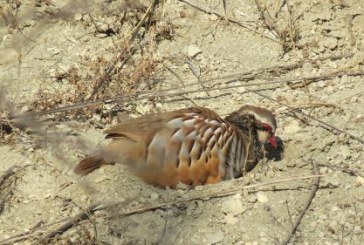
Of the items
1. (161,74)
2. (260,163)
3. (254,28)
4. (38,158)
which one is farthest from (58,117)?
(254,28)

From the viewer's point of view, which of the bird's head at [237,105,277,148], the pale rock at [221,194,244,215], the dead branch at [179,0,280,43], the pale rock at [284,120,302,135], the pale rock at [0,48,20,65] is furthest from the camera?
the dead branch at [179,0,280,43]

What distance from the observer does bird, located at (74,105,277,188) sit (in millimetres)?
5412

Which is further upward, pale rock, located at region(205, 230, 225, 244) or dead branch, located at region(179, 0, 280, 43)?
dead branch, located at region(179, 0, 280, 43)

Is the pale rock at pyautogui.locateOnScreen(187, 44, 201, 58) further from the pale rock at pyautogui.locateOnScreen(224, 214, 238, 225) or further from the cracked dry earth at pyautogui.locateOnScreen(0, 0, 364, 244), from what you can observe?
the pale rock at pyautogui.locateOnScreen(224, 214, 238, 225)

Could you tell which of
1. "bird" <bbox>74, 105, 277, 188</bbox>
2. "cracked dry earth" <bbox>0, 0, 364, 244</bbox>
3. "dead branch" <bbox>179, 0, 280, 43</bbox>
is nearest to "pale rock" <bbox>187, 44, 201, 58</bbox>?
"cracked dry earth" <bbox>0, 0, 364, 244</bbox>

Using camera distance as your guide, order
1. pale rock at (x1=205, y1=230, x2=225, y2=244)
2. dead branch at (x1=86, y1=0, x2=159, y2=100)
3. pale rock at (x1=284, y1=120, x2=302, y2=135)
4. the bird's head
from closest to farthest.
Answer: pale rock at (x1=205, y1=230, x2=225, y2=244)
the bird's head
pale rock at (x1=284, y1=120, x2=302, y2=135)
dead branch at (x1=86, y1=0, x2=159, y2=100)

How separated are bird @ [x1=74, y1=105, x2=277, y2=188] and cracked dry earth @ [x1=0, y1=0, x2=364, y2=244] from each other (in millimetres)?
168

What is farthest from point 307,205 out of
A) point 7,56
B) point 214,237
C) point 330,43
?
point 7,56

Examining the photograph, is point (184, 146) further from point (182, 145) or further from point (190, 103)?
point (190, 103)

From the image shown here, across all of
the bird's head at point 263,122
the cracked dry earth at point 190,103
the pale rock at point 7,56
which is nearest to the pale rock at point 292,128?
the cracked dry earth at point 190,103

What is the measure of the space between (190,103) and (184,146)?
119 cm

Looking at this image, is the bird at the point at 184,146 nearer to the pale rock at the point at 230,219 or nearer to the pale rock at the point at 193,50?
the pale rock at the point at 230,219

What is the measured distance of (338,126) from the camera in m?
6.19

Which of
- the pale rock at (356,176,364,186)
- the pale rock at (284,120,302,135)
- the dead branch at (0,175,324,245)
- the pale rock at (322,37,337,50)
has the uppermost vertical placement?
the pale rock at (322,37,337,50)
